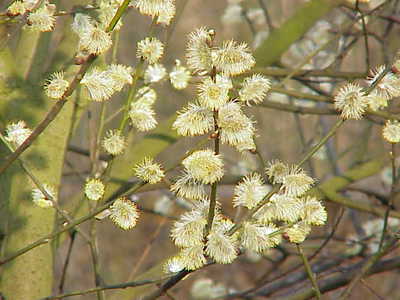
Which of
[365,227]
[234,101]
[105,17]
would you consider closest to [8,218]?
[105,17]

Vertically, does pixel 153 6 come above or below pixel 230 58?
above

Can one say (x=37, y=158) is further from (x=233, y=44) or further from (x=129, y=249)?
(x=129, y=249)

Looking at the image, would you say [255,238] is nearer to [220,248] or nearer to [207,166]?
[220,248]

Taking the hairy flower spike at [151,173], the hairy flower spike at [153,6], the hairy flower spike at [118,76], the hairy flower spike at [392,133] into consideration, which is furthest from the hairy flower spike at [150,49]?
the hairy flower spike at [392,133]

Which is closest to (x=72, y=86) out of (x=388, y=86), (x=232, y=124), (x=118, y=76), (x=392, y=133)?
(x=118, y=76)

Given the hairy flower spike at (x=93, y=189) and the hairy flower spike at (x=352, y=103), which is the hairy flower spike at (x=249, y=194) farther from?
the hairy flower spike at (x=93, y=189)

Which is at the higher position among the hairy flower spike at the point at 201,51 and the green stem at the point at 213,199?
the hairy flower spike at the point at 201,51
